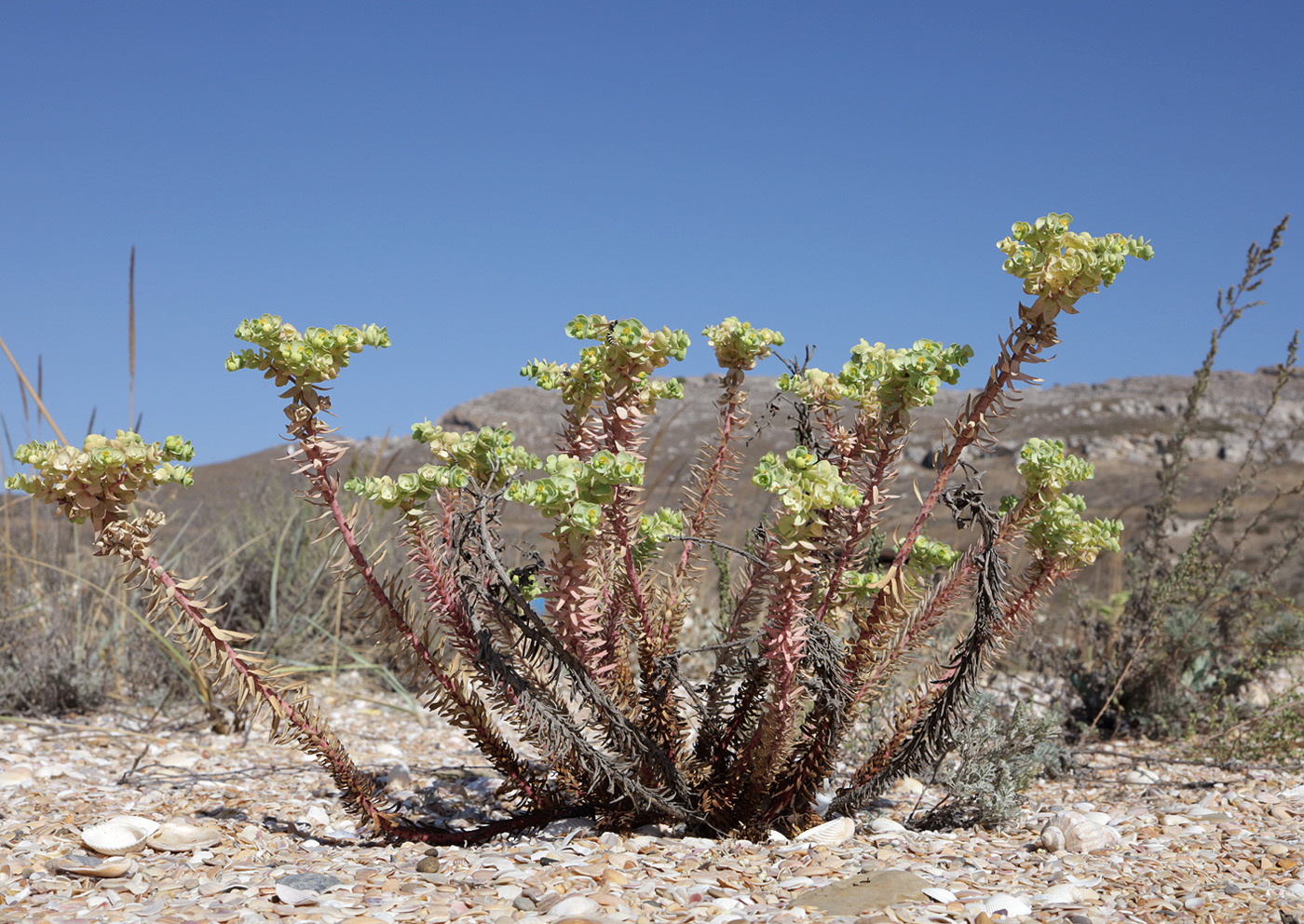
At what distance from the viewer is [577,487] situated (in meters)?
2.35

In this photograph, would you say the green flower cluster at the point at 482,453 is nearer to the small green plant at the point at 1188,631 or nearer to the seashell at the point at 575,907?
the seashell at the point at 575,907

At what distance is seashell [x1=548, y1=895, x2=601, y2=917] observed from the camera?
213 centimetres

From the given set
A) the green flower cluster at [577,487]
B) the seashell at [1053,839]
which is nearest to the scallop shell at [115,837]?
the green flower cluster at [577,487]

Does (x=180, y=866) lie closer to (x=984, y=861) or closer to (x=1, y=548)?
(x=984, y=861)

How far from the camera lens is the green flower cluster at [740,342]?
2898mm

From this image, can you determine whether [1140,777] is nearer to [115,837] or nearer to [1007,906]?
[1007,906]

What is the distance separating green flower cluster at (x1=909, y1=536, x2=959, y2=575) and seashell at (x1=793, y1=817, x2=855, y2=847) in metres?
0.84

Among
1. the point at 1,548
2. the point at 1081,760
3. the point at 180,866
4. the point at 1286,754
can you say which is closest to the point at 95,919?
the point at 180,866

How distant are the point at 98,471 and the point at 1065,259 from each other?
2.54 metres

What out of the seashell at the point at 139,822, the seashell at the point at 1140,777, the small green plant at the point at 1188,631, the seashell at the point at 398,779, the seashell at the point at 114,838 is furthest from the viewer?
the small green plant at the point at 1188,631

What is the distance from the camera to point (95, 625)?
222 inches

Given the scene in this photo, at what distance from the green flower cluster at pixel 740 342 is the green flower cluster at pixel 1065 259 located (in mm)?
755

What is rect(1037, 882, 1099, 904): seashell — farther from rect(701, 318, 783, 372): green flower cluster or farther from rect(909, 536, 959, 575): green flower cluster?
rect(701, 318, 783, 372): green flower cluster

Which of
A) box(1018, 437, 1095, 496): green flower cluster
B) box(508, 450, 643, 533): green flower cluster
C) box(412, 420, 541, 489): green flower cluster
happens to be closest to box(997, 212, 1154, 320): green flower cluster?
box(1018, 437, 1095, 496): green flower cluster
